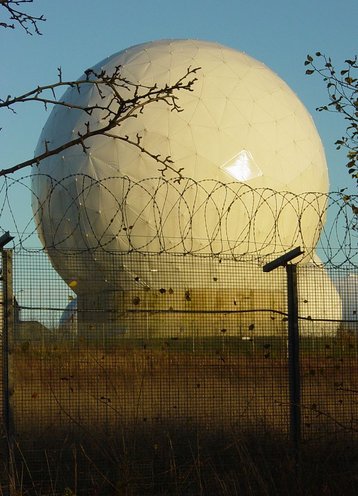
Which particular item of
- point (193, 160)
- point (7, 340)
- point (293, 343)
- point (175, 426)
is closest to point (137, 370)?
point (175, 426)

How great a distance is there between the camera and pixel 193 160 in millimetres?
21781

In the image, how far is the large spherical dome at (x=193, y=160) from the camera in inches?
851

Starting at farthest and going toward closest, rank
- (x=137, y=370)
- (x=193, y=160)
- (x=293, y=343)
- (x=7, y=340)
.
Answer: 1. (x=193, y=160)
2. (x=137, y=370)
3. (x=293, y=343)
4. (x=7, y=340)

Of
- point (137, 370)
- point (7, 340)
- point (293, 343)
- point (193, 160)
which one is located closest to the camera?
point (7, 340)

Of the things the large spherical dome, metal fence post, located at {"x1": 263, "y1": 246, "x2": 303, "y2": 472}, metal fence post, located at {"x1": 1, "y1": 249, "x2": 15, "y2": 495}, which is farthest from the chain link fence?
the large spherical dome

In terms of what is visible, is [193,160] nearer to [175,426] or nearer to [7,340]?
[175,426]

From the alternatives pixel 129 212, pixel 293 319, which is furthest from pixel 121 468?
pixel 129 212

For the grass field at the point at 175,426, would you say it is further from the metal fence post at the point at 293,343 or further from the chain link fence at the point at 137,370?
the metal fence post at the point at 293,343

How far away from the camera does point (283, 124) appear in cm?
2403

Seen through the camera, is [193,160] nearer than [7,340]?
No

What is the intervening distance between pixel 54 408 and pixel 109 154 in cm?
1496

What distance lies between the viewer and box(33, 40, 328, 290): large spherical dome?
2161 cm

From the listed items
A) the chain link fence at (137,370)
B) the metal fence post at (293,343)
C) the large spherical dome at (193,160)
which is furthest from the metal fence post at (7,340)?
the large spherical dome at (193,160)

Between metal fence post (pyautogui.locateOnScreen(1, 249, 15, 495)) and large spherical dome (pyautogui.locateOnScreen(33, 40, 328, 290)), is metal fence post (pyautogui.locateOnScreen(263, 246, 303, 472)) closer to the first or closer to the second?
metal fence post (pyautogui.locateOnScreen(1, 249, 15, 495))
